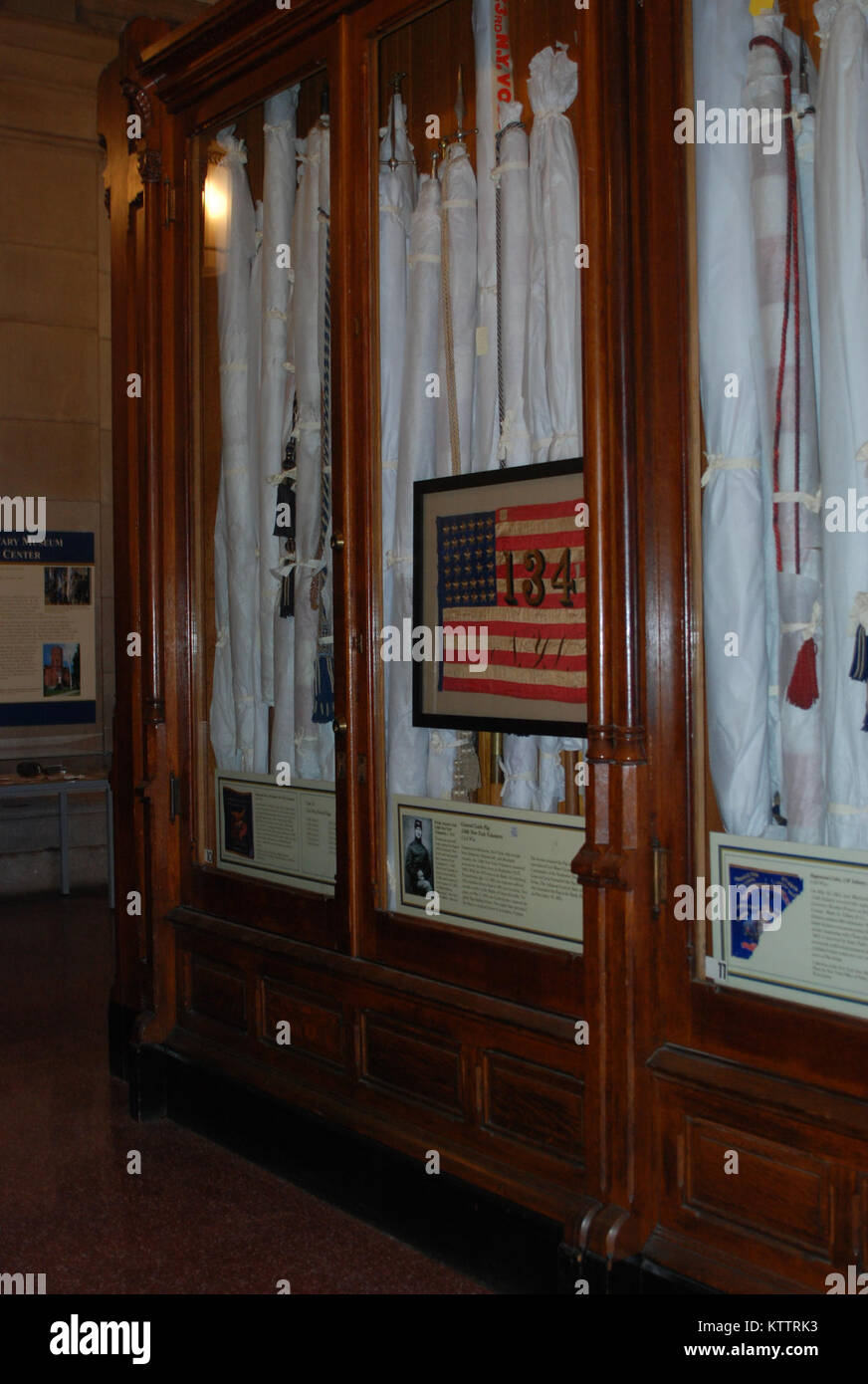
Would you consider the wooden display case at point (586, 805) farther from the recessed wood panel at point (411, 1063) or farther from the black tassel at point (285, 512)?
the black tassel at point (285, 512)

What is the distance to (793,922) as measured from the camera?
7.05 feet

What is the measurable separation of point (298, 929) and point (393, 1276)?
0.92 meters

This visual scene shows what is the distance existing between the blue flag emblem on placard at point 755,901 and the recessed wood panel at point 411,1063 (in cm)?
81

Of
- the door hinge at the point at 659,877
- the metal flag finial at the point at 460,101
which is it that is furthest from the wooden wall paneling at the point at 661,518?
the metal flag finial at the point at 460,101

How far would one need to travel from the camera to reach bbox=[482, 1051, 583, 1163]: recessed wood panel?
2.48 metres

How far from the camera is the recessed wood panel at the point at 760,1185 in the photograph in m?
2.08

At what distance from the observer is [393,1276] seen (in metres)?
2.64

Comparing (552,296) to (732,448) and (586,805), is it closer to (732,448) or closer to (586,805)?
(732,448)

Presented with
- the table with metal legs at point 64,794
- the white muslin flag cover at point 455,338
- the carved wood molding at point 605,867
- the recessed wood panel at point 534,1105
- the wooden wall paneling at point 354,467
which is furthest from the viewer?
the table with metal legs at point 64,794

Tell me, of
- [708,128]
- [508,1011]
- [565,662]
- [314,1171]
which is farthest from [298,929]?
[708,128]

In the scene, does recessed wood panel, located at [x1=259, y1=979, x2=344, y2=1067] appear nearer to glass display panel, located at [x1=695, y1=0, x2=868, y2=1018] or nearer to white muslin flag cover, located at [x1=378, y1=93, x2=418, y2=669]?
white muslin flag cover, located at [x1=378, y1=93, x2=418, y2=669]

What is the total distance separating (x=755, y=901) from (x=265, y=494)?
184cm

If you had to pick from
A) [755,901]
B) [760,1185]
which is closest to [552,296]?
[755,901]

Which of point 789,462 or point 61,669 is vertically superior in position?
point 789,462
